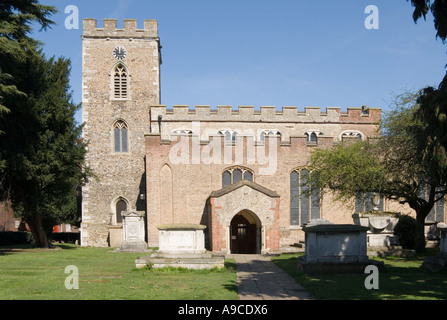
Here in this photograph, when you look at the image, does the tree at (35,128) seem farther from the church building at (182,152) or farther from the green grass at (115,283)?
the green grass at (115,283)

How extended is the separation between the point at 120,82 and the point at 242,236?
576 inches

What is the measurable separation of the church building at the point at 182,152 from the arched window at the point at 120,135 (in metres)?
0.07

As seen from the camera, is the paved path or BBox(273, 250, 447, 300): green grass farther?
the paved path

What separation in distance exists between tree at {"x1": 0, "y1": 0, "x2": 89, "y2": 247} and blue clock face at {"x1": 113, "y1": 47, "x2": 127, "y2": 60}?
6.92m

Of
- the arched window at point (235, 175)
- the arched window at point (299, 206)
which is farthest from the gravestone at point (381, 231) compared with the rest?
the arched window at point (235, 175)

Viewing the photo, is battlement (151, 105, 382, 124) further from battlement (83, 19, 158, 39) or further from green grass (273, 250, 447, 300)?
green grass (273, 250, 447, 300)

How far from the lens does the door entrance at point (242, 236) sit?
27.4 m

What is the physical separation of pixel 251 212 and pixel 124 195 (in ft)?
36.1

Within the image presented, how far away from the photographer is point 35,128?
888 inches

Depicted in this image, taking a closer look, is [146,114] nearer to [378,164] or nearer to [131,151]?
[131,151]

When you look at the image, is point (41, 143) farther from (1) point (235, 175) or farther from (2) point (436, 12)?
(2) point (436, 12)

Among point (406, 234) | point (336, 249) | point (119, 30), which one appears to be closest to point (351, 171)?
point (336, 249)

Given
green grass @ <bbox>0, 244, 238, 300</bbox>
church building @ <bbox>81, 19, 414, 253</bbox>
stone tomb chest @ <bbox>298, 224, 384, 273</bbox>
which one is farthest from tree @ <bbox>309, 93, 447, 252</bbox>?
green grass @ <bbox>0, 244, 238, 300</bbox>

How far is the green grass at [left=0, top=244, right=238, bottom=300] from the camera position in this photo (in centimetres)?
970
